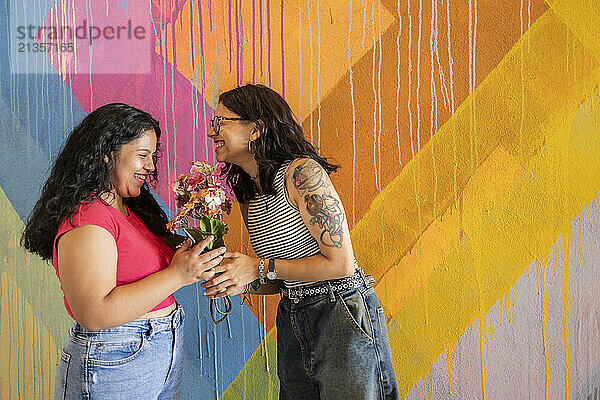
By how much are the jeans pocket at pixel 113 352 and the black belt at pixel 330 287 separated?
0.51 metres

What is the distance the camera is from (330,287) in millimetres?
1623

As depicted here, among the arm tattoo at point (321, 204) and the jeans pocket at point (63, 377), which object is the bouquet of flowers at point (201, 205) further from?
the jeans pocket at point (63, 377)

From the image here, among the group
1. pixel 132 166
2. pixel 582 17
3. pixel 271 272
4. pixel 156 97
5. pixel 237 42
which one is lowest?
pixel 271 272

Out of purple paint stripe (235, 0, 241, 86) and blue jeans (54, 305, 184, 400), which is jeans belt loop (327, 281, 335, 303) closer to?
blue jeans (54, 305, 184, 400)

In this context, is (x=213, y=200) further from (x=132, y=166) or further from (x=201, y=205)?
(x=132, y=166)

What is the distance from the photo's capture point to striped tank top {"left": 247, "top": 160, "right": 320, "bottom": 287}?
5.35 ft

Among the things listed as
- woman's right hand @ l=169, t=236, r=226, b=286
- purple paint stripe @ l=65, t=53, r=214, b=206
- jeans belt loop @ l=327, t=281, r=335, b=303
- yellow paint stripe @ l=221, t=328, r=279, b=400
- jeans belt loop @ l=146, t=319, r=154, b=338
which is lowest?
yellow paint stripe @ l=221, t=328, r=279, b=400

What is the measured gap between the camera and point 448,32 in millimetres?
2191

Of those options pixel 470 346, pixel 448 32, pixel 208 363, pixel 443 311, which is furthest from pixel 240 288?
pixel 448 32

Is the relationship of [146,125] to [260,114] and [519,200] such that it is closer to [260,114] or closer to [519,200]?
[260,114]

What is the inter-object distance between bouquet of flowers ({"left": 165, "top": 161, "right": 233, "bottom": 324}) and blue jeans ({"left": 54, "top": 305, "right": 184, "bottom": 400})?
0.27 meters

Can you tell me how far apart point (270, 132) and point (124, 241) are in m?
0.57

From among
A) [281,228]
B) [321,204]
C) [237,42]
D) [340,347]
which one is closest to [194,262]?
[281,228]

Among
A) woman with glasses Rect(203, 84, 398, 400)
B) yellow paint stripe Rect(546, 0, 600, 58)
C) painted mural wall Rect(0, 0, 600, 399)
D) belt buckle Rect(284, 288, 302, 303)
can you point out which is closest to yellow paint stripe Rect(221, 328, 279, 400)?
painted mural wall Rect(0, 0, 600, 399)
